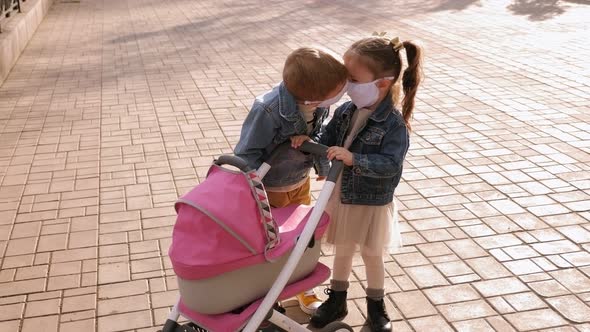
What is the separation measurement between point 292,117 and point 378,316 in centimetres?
119

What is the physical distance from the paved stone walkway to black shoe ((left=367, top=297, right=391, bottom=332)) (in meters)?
0.10

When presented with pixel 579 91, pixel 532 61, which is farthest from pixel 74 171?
pixel 532 61

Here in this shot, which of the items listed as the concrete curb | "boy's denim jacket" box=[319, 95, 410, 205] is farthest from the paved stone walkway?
"boy's denim jacket" box=[319, 95, 410, 205]

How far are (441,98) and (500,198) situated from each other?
8.75 feet

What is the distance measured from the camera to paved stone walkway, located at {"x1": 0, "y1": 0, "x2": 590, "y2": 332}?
11.9 ft

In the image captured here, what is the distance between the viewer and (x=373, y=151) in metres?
2.93

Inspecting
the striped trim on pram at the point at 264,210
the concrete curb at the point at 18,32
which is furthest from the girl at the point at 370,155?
the concrete curb at the point at 18,32

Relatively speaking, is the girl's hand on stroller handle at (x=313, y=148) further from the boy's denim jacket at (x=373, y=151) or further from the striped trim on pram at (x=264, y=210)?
the striped trim on pram at (x=264, y=210)

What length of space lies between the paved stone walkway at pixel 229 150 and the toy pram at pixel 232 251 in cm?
103

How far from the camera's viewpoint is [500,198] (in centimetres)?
484

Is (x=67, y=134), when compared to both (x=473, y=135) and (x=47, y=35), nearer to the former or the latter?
(x=473, y=135)

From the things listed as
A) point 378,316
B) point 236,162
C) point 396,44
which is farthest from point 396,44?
point 378,316

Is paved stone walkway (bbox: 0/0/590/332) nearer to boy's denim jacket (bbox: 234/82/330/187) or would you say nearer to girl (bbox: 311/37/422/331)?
girl (bbox: 311/37/422/331)

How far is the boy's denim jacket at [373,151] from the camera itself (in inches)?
110
